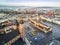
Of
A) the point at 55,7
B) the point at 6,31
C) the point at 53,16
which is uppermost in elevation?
the point at 55,7

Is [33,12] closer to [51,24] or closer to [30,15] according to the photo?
[30,15]

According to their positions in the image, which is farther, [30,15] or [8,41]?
[30,15]

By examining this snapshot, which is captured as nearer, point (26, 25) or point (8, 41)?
point (8, 41)

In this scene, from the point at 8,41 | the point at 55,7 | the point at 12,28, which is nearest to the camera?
the point at 8,41

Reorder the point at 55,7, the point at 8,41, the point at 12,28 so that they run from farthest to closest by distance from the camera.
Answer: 1. the point at 55,7
2. the point at 12,28
3. the point at 8,41

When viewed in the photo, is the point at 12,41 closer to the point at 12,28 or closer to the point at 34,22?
the point at 12,28

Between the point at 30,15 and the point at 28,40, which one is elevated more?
the point at 30,15

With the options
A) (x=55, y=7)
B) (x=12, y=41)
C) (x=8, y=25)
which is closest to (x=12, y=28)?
(x=8, y=25)

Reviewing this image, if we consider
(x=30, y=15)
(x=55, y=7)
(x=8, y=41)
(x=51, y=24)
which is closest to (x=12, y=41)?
(x=8, y=41)

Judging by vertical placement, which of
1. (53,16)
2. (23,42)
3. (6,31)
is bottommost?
(23,42)
